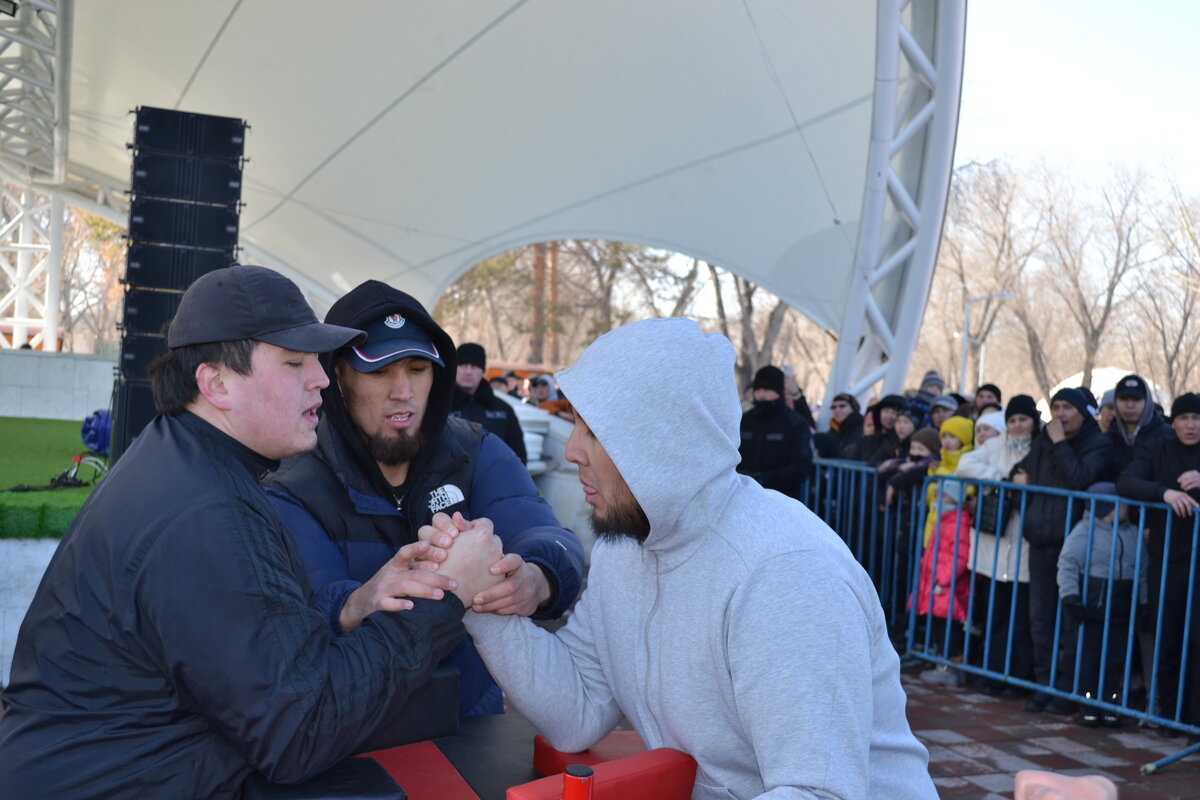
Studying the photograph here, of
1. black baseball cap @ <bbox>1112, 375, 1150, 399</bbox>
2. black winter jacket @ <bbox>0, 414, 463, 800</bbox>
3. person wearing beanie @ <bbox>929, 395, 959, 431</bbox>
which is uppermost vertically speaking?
black baseball cap @ <bbox>1112, 375, 1150, 399</bbox>

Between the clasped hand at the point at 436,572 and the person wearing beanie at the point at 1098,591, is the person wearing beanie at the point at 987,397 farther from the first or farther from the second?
the clasped hand at the point at 436,572

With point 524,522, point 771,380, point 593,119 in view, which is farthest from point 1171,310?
point 524,522

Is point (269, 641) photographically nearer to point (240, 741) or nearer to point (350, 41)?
point (240, 741)

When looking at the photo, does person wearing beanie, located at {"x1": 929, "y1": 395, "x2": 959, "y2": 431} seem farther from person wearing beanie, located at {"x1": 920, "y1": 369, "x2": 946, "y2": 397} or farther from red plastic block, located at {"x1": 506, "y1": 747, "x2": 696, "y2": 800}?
red plastic block, located at {"x1": 506, "y1": 747, "x2": 696, "y2": 800}

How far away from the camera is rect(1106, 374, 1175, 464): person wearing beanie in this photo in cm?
614

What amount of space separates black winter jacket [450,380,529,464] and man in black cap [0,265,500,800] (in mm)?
5535

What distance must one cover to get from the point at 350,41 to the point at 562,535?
44.0 feet

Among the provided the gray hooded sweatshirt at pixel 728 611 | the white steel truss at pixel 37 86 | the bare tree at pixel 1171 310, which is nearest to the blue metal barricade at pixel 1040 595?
the gray hooded sweatshirt at pixel 728 611

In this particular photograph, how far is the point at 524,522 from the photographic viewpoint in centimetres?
279

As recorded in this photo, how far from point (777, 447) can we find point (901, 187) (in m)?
4.77

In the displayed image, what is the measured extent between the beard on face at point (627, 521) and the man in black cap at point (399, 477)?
40cm

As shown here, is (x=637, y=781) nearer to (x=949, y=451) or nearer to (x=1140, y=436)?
(x=1140, y=436)

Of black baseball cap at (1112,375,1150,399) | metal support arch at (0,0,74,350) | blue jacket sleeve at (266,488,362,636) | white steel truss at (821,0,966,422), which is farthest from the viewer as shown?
metal support arch at (0,0,74,350)

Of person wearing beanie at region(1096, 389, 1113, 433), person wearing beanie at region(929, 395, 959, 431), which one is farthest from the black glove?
person wearing beanie at region(929, 395, 959, 431)
